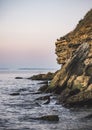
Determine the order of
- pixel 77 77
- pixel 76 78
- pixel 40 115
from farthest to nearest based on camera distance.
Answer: pixel 76 78, pixel 77 77, pixel 40 115

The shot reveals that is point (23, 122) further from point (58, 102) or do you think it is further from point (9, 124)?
point (58, 102)

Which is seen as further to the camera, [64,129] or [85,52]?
[85,52]

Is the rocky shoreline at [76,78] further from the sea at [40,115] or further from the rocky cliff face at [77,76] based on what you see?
the sea at [40,115]

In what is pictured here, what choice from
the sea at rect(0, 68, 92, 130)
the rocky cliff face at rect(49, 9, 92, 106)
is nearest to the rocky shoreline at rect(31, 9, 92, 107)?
the rocky cliff face at rect(49, 9, 92, 106)

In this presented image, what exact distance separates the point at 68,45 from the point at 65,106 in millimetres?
35799

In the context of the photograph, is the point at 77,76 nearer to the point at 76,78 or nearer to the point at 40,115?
the point at 76,78

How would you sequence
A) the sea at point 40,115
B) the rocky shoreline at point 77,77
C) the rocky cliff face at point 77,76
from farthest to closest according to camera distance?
1. the rocky cliff face at point 77,76
2. the rocky shoreline at point 77,77
3. the sea at point 40,115

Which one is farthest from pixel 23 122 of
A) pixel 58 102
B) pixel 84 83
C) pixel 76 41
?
pixel 76 41

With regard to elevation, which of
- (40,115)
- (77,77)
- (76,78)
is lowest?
(40,115)

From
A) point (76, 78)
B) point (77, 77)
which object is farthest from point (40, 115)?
point (76, 78)

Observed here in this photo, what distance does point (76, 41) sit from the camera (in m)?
69.4

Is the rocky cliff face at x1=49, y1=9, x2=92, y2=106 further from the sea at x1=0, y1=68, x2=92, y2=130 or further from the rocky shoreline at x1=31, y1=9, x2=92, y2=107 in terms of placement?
the sea at x1=0, y1=68, x2=92, y2=130

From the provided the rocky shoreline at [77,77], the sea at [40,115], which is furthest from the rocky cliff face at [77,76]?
the sea at [40,115]

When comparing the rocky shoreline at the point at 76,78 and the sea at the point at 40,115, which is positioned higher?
the rocky shoreline at the point at 76,78
